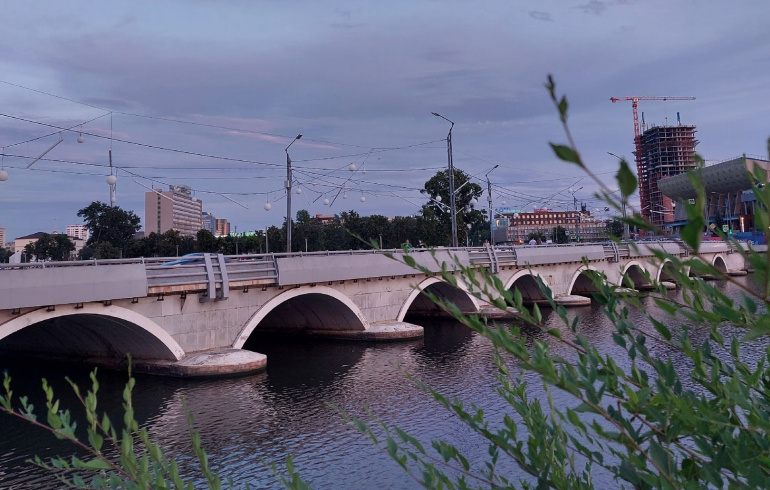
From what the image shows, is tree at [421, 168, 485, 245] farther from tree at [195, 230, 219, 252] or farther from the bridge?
the bridge

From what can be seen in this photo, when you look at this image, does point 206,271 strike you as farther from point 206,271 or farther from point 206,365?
point 206,365

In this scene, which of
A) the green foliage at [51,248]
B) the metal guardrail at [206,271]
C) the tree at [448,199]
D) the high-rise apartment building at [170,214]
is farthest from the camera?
the high-rise apartment building at [170,214]

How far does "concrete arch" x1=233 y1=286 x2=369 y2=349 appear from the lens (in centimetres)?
2455

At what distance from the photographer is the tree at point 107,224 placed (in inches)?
2238

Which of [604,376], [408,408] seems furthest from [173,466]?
[408,408]

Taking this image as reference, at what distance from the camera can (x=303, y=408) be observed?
1736cm

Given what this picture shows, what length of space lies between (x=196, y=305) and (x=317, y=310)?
8.43 meters

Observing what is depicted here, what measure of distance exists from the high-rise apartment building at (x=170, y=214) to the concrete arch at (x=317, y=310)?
81864 millimetres

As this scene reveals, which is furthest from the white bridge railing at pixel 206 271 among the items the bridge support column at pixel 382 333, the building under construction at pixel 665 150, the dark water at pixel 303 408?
the building under construction at pixel 665 150

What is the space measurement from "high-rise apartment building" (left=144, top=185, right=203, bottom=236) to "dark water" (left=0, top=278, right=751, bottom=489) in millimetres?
88913

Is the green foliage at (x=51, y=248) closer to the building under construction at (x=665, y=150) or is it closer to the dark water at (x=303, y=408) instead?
the dark water at (x=303, y=408)

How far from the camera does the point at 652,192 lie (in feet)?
496

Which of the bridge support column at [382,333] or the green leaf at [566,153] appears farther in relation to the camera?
the bridge support column at [382,333]

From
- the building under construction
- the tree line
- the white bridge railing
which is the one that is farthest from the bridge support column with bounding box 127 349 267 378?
the building under construction
